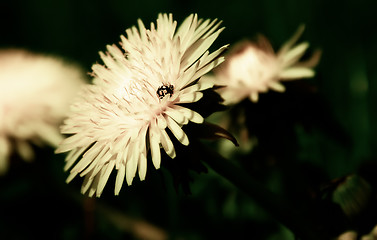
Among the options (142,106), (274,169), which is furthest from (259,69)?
(142,106)

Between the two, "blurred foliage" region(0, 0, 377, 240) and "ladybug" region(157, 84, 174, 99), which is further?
"blurred foliage" region(0, 0, 377, 240)

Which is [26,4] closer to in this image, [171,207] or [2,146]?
[2,146]

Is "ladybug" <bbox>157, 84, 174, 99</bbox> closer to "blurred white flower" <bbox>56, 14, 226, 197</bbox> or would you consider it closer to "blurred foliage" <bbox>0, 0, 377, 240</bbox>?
"blurred white flower" <bbox>56, 14, 226, 197</bbox>

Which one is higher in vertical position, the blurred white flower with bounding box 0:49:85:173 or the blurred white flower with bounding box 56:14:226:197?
the blurred white flower with bounding box 0:49:85:173

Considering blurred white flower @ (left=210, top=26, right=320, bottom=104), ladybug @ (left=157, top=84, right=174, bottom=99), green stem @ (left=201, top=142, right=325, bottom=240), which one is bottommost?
green stem @ (left=201, top=142, right=325, bottom=240)

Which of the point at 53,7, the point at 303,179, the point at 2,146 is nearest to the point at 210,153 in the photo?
the point at 303,179

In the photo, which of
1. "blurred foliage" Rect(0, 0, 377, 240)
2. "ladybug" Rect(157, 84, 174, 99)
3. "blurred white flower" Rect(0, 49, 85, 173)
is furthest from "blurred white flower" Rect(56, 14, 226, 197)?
"blurred white flower" Rect(0, 49, 85, 173)

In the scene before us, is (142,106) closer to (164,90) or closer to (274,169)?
(164,90)
